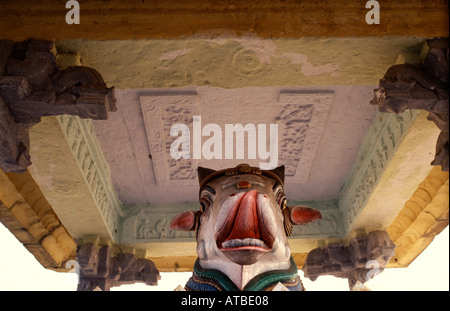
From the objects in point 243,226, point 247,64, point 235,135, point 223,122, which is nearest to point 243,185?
point 243,226

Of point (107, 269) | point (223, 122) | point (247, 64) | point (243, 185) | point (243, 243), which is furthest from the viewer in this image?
point (107, 269)

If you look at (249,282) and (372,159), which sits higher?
(372,159)

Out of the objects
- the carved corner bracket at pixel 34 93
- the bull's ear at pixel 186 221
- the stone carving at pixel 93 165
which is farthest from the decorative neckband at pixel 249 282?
the stone carving at pixel 93 165

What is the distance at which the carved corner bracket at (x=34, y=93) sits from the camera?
3.02 m

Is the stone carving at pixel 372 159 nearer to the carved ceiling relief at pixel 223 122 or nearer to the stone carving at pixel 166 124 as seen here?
the carved ceiling relief at pixel 223 122

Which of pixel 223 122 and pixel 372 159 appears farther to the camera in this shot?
pixel 372 159

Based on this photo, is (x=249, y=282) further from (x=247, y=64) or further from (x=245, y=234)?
(x=247, y=64)

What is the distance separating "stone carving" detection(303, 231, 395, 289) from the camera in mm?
4934

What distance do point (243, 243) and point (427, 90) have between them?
56.8 inches

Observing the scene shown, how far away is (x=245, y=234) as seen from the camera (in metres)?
2.69

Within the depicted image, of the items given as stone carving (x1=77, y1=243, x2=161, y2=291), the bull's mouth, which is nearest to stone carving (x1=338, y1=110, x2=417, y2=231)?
the bull's mouth

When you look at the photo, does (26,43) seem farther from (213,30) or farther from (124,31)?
(213,30)

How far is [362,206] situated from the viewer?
4816 millimetres
